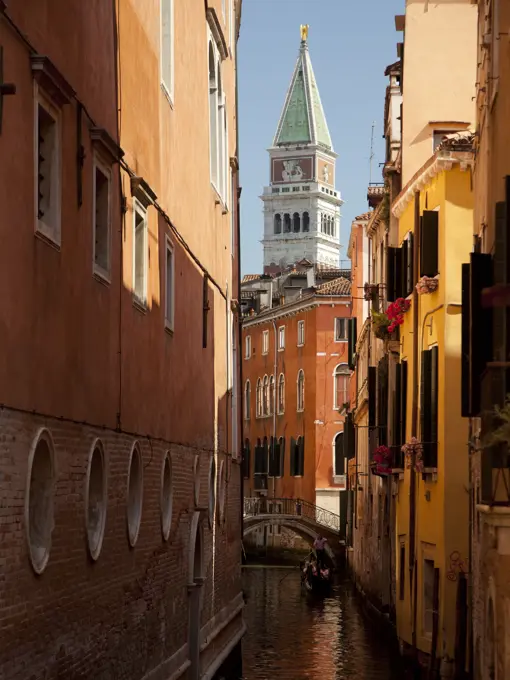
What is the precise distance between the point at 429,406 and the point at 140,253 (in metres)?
7.10

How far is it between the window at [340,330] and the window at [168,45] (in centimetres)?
4780

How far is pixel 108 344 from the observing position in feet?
45.0

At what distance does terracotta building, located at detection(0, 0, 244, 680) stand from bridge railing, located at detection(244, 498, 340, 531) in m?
37.5

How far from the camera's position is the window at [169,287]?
17.8 metres

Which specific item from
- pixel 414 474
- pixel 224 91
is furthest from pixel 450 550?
pixel 224 91

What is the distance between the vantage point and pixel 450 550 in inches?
824

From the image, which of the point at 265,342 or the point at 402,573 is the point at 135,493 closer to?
the point at 402,573

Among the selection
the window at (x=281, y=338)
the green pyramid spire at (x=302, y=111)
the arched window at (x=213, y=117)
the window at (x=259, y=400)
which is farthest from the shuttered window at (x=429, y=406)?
the green pyramid spire at (x=302, y=111)

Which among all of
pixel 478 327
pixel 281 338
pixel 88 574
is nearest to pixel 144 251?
pixel 478 327

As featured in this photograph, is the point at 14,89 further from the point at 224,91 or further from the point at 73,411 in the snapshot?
the point at 224,91

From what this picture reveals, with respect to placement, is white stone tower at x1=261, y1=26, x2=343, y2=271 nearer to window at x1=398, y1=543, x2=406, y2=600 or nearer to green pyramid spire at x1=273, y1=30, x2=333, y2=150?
green pyramid spire at x1=273, y1=30, x2=333, y2=150

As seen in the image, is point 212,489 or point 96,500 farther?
point 212,489

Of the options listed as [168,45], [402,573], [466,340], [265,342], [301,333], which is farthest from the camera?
[265,342]

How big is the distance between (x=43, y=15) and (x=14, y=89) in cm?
147
